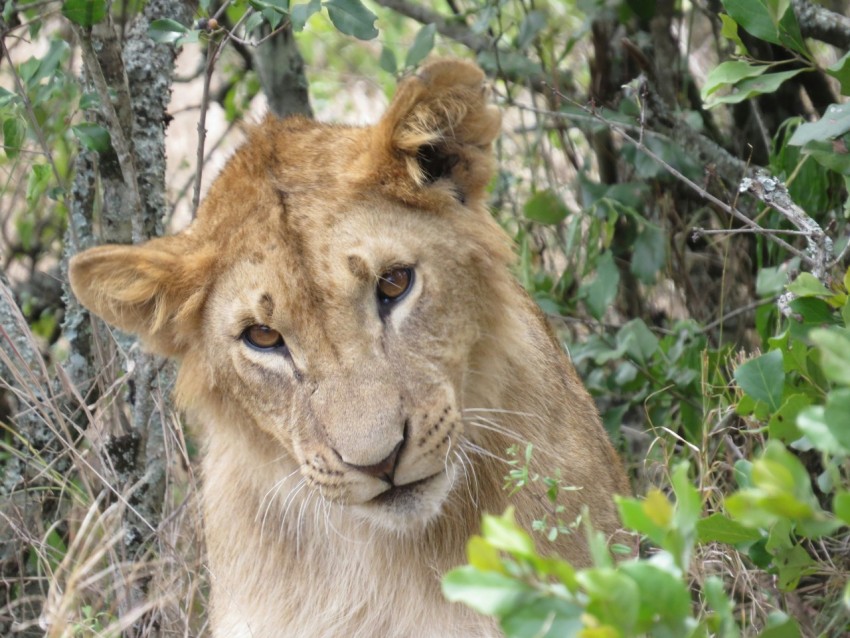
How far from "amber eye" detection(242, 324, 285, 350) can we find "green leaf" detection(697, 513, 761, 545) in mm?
1018

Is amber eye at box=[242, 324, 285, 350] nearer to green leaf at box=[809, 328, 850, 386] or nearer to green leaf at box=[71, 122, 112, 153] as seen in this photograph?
green leaf at box=[71, 122, 112, 153]

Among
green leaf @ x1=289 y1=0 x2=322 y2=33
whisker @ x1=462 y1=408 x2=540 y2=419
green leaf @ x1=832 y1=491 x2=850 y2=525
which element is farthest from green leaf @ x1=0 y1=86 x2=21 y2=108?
green leaf @ x1=832 y1=491 x2=850 y2=525

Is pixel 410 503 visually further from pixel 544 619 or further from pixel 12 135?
pixel 12 135

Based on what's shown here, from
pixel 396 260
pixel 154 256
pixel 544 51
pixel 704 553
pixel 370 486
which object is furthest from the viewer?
pixel 544 51

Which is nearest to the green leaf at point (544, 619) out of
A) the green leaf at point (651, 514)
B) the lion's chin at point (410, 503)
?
the green leaf at point (651, 514)

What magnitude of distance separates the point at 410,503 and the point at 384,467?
144 mm

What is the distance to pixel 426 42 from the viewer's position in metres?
4.27

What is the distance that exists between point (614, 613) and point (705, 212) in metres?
3.68

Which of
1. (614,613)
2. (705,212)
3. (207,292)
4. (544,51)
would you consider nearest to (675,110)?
(705,212)

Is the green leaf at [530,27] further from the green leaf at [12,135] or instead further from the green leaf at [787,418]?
the green leaf at [787,418]

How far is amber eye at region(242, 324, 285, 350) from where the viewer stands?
9.09 ft

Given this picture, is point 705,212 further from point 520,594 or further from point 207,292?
point 520,594

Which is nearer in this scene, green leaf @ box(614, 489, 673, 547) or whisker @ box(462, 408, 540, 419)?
green leaf @ box(614, 489, 673, 547)

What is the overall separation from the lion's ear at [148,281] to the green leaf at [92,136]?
577 mm
